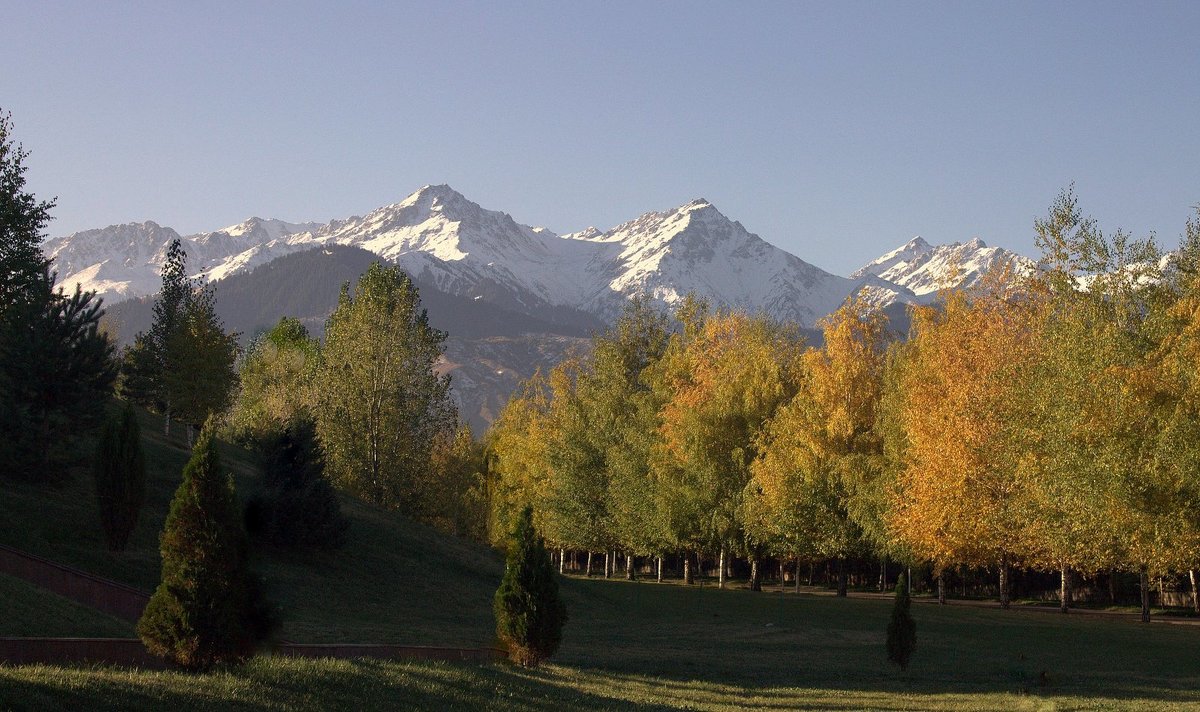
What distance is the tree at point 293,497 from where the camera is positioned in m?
43.4

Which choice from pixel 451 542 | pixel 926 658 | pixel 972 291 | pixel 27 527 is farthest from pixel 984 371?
pixel 27 527

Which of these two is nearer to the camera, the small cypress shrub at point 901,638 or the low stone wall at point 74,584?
the low stone wall at point 74,584

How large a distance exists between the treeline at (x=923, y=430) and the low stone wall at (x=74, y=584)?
1141 inches

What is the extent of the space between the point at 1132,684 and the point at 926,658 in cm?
662

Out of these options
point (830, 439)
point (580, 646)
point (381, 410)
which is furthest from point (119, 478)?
point (830, 439)

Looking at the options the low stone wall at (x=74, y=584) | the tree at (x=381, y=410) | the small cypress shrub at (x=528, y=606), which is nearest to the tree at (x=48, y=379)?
the low stone wall at (x=74, y=584)

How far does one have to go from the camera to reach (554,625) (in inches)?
984

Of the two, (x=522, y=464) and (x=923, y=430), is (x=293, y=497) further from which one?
(x=522, y=464)

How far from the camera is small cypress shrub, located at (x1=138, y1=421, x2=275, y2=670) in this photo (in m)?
17.2

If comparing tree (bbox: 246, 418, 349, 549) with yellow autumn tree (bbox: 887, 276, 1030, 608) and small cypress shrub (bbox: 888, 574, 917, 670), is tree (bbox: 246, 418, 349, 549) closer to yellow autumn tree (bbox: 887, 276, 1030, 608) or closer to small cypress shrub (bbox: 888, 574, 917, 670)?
yellow autumn tree (bbox: 887, 276, 1030, 608)

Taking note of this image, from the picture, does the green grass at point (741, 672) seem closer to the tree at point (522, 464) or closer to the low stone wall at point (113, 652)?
the low stone wall at point (113, 652)

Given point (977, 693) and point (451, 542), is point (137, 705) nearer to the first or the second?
point (977, 693)

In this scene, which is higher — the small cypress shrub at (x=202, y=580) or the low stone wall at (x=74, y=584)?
the small cypress shrub at (x=202, y=580)

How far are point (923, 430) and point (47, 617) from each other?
3396 cm
